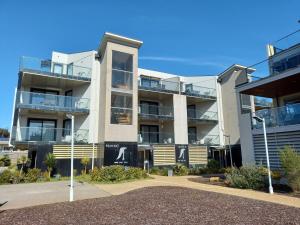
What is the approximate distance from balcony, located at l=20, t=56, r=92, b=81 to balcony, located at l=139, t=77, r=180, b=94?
6.40 metres

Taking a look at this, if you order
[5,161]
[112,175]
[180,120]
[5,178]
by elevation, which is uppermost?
[180,120]

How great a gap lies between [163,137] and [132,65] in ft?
28.7

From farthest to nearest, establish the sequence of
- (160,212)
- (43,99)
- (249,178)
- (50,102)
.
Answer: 1. (50,102)
2. (43,99)
3. (249,178)
4. (160,212)

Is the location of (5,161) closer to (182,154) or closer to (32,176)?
(32,176)

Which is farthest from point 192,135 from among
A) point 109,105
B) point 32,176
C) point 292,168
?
point 292,168

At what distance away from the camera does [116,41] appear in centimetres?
2364

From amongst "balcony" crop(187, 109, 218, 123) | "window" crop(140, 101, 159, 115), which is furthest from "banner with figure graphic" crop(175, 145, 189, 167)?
"window" crop(140, 101, 159, 115)

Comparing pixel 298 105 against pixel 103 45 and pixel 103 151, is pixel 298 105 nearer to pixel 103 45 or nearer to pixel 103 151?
pixel 103 151

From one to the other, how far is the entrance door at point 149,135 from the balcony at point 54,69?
8245mm

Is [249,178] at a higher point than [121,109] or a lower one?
lower

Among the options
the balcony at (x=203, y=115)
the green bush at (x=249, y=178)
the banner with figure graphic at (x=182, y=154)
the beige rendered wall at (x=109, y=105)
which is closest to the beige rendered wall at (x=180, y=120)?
the banner with figure graphic at (x=182, y=154)

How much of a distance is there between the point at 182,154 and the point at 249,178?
44.2 ft

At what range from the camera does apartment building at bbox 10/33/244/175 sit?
2131 centimetres

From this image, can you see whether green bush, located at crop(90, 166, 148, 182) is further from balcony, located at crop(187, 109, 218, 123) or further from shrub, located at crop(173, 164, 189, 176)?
balcony, located at crop(187, 109, 218, 123)
